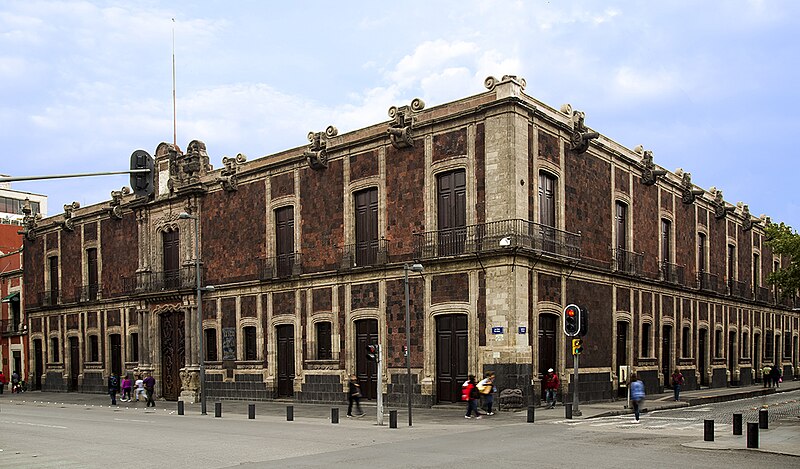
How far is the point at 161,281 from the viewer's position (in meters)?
42.8

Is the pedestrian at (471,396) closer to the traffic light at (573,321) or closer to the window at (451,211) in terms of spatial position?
the traffic light at (573,321)

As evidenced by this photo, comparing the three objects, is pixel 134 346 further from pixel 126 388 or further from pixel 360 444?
pixel 360 444

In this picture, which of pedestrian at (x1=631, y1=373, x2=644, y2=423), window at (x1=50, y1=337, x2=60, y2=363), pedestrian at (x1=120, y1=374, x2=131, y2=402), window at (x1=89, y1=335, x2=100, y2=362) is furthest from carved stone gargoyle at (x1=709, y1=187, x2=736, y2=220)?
window at (x1=50, y1=337, x2=60, y2=363)

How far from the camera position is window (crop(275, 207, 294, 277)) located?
120 feet

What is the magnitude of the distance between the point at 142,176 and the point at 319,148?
60.5 feet

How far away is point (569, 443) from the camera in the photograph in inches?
726

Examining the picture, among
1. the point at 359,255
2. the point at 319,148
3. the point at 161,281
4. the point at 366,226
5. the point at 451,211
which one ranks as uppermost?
the point at 319,148

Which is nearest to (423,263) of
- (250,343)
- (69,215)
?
(250,343)

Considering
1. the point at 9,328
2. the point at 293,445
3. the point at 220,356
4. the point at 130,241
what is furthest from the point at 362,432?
the point at 9,328

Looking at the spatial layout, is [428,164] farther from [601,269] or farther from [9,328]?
[9,328]

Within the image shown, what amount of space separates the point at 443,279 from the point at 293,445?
12.1 metres

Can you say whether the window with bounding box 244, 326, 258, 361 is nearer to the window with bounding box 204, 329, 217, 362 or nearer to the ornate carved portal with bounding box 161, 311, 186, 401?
the window with bounding box 204, 329, 217, 362

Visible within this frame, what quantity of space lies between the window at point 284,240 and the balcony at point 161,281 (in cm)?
563

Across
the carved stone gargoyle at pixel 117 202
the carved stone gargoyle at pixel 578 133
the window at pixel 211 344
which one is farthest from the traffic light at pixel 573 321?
the carved stone gargoyle at pixel 117 202
